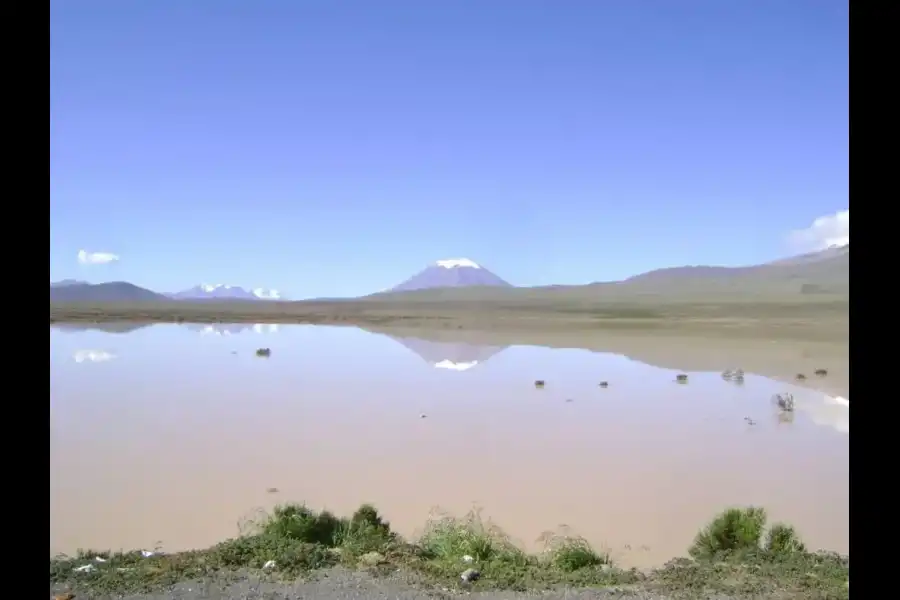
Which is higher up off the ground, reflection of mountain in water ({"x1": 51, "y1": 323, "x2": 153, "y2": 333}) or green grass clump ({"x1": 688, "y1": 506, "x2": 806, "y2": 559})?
reflection of mountain in water ({"x1": 51, "y1": 323, "x2": 153, "y2": 333})

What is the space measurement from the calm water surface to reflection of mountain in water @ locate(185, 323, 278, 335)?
5.98 meters

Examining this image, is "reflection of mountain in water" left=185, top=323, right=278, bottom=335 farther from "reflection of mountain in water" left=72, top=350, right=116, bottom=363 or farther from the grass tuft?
the grass tuft

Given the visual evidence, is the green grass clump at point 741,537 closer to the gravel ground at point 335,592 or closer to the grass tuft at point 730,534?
the grass tuft at point 730,534

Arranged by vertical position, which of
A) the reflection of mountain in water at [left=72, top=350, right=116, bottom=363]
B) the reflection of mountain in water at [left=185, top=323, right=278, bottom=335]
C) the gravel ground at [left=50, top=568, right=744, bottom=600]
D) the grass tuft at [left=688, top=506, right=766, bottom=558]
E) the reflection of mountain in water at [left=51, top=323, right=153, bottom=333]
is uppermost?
the reflection of mountain in water at [left=51, top=323, right=153, bottom=333]

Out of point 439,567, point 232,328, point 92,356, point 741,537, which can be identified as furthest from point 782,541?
point 232,328

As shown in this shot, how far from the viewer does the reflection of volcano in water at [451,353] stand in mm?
11833

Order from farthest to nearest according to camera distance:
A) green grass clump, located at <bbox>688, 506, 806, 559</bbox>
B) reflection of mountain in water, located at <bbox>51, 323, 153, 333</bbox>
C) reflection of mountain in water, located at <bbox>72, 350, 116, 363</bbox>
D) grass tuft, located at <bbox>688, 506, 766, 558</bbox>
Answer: reflection of mountain in water, located at <bbox>51, 323, 153, 333</bbox> < reflection of mountain in water, located at <bbox>72, 350, 116, 363</bbox> < grass tuft, located at <bbox>688, 506, 766, 558</bbox> < green grass clump, located at <bbox>688, 506, 806, 559</bbox>

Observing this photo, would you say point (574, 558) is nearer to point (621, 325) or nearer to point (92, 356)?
point (92, 356)

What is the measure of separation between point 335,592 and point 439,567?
0.47 m

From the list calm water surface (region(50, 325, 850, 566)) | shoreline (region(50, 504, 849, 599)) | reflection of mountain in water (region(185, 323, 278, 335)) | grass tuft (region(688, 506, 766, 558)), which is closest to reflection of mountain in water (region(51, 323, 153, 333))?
calm water surface (region(50, 325, 850, 566))

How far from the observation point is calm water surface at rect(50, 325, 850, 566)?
14.5 ft
